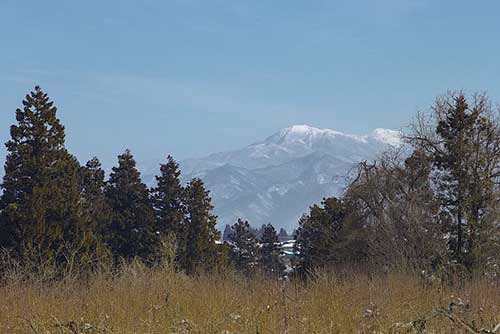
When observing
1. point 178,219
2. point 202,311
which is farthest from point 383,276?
point 178,219

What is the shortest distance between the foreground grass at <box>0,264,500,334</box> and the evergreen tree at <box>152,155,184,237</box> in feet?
83.9

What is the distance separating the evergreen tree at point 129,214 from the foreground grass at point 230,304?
2388 centimetres

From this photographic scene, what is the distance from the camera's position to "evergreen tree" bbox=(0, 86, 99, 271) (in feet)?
90.1

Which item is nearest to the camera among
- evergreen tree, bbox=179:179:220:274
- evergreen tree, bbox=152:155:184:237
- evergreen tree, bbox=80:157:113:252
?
evergreen tree, bbox=80:157:113:252

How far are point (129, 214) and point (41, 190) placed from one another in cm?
858

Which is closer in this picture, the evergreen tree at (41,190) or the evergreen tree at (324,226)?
the evergreen tree at (41,190)

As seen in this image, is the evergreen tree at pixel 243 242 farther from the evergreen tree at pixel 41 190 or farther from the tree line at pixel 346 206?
the evergreen tree at pixel 41 190

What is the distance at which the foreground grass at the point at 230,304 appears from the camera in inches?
305

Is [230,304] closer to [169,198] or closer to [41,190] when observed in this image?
[41,190]

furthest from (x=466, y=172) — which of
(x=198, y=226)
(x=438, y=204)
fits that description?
(x=198, y=226)

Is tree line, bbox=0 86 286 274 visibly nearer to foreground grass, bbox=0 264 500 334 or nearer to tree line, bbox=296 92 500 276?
tree line, bbox=296 92 500 276

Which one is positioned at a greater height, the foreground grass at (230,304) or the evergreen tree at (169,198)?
the evergreen tree at (169,198)

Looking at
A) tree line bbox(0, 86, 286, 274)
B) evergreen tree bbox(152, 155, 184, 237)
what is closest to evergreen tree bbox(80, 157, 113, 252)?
tree line bbox(0, 86, 286, 274)

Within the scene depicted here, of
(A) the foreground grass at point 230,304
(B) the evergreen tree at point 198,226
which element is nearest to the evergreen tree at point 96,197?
(B) the evergreen tree at point 198,226
